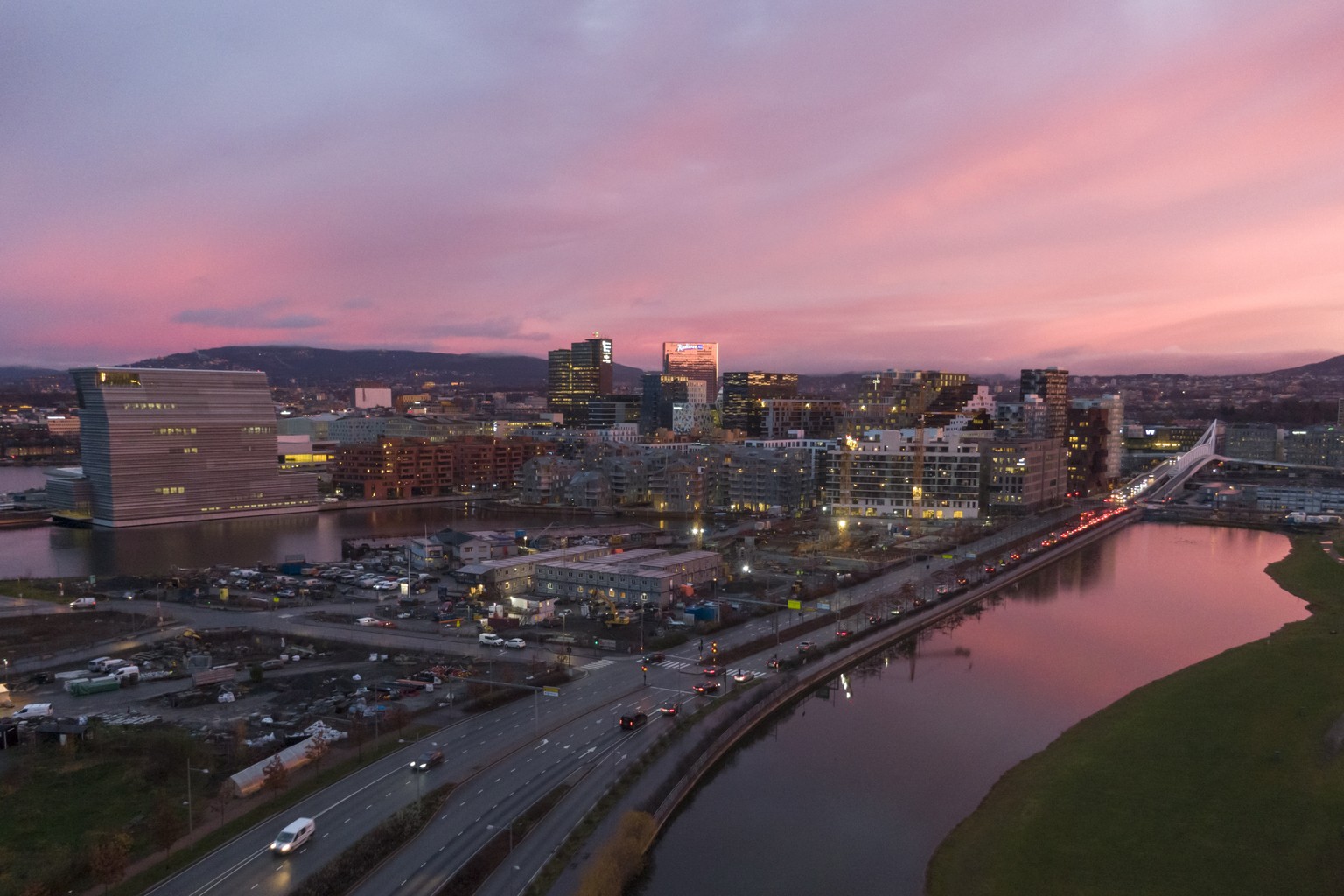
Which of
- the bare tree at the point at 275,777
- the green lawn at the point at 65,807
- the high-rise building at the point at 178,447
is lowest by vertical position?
the green lawn at the point at 65,807

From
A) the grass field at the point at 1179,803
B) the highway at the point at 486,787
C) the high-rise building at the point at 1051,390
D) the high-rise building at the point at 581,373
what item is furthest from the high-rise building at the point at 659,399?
the grass field at the point at 1179,803

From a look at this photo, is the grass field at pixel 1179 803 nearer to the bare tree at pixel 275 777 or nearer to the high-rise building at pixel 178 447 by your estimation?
the bare tree at pixel 275 777

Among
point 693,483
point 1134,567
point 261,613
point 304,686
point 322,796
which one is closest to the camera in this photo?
point 322,796

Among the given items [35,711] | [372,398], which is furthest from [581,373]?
[35,711]

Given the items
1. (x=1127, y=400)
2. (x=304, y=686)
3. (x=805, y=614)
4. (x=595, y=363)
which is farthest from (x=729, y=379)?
(x=1127, y=400)

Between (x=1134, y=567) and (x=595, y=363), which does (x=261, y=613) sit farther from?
(x=595, y=363)

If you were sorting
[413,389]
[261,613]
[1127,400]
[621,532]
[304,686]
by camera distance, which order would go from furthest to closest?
[413,389]
[1127,400]
[621,532]
[261,613]
[304,686]

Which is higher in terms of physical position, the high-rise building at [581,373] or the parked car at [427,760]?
the high-rise building at [581,373]

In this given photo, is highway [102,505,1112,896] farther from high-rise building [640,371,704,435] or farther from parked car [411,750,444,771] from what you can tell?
high-rise building [640,371,704,435]
